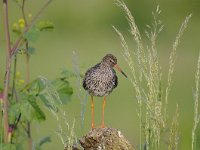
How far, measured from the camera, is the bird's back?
6645 millimetres

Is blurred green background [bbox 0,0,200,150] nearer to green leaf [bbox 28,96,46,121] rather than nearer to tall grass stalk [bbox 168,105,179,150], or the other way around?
green leaf [bbox 28,96,46,121]

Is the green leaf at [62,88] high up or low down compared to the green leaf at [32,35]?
down

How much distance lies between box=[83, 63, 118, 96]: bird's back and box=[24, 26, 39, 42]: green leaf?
0.51 m

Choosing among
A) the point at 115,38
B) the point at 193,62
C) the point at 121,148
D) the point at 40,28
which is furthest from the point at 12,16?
the point at 121,148

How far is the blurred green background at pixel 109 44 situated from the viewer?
41.6 ft

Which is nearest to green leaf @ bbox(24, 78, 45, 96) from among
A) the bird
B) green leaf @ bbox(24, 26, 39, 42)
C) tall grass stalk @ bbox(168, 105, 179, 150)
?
green leaf @ bbox(24, 26, 39, 42)

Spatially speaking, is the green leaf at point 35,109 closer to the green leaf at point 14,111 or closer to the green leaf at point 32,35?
the green leaf at point 14,111

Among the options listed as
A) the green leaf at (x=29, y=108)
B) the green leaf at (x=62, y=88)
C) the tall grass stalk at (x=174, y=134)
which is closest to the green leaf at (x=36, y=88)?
the green leaf at (x=29, y=108)

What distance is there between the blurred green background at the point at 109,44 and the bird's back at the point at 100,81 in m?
4.66

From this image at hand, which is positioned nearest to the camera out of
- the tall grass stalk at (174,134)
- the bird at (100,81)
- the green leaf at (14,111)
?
the tall grass stalk at (174,134)

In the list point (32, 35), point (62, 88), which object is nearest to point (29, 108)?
point (62, 88)

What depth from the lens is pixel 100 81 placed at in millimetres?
6676

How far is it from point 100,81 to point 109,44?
9900mm

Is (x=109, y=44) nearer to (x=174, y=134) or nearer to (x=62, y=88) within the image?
(x=62, y=88)
